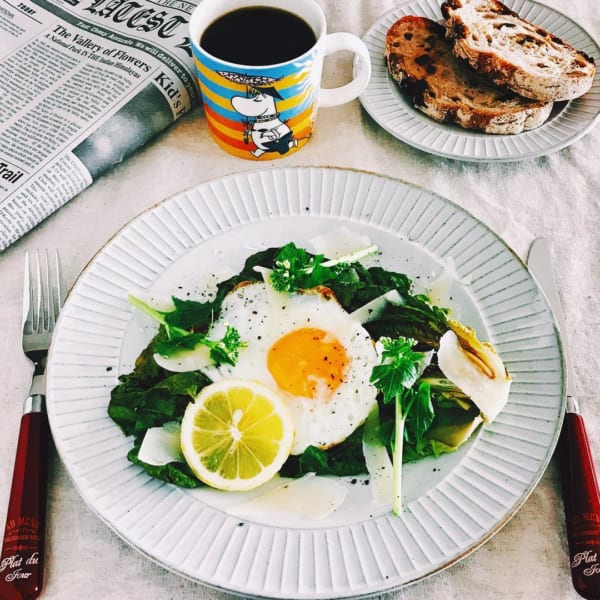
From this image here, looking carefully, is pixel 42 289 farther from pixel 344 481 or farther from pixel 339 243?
pixel 344 481

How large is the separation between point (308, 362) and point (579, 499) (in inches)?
26.1

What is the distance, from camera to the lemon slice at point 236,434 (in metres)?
1.36

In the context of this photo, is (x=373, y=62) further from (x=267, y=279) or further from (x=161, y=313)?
(x=161, y=313)

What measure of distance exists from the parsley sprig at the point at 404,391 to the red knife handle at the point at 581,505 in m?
0.33

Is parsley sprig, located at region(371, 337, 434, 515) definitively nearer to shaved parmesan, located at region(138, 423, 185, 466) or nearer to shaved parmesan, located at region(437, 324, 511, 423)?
shaved parmesan, located at region(437, 324, 511, 423)

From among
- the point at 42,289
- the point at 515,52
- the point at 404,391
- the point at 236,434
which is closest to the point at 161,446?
the point at 236,434

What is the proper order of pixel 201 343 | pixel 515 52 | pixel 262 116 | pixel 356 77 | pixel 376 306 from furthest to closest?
1. pixel 515 52
2. pixel 356 77
3. pixel 262 116
4. pixel 376 306
5. pixel 201 343

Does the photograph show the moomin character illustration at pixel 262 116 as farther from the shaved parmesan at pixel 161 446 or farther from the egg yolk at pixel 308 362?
the shaved parmesan at pixel 161 446

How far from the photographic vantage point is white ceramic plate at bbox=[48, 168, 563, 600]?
50.1 inches

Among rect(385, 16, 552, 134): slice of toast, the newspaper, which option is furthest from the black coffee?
rect(385, 16, 552, 134): slice of toast

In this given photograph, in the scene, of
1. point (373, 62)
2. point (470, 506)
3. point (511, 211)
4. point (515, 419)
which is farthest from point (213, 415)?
point (373, 62)

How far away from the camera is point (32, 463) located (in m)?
1.44

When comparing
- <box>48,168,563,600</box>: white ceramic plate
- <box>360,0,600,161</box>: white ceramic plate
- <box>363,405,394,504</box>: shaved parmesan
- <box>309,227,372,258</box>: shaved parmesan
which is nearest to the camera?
<box>48,168,563,600</box>: white ceramic plate

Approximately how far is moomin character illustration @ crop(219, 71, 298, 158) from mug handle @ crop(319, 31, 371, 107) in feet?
0.56
